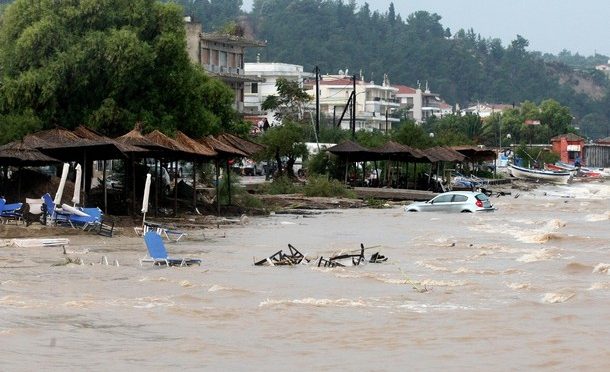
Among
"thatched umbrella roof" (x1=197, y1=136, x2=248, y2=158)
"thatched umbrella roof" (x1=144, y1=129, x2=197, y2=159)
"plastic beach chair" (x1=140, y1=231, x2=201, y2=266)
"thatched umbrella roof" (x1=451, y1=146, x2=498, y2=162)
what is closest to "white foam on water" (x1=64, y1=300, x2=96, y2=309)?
"plastic beach chair" (x1=140, y1=231, x2=201, y2=266)

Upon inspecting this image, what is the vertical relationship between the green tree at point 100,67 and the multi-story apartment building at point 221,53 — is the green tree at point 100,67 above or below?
below

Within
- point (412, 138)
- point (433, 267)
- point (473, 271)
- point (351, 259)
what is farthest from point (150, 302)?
point (412, 138)

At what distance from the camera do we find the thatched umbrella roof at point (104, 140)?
32.5m

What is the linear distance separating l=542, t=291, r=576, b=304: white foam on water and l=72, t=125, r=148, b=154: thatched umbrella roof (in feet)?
56.1

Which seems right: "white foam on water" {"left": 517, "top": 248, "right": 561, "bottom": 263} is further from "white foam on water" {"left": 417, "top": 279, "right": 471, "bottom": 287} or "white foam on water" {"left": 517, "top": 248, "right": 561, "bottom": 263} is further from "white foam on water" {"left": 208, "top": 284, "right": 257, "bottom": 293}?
"white foam on water" {"left": 208, "top": 284, "right": 257, "bottom": 293}

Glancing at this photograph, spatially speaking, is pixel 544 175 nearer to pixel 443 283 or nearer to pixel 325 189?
pixel 325 189

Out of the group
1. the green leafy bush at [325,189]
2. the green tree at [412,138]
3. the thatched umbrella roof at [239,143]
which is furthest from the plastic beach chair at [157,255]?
the green tree at [412,138]

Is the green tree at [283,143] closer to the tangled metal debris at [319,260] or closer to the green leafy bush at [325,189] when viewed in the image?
the green leafy bush at [325,189]

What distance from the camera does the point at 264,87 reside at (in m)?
134

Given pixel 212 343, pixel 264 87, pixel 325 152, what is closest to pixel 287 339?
pixel 212 343

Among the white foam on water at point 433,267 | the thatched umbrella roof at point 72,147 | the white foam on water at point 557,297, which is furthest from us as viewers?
the thatched umbrella roof at point 72,147

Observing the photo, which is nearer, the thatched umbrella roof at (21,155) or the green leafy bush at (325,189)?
the thatched umbrella roof at (21,155)

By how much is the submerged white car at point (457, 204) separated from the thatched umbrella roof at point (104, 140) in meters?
13.7

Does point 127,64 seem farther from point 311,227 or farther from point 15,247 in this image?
point 15,247
